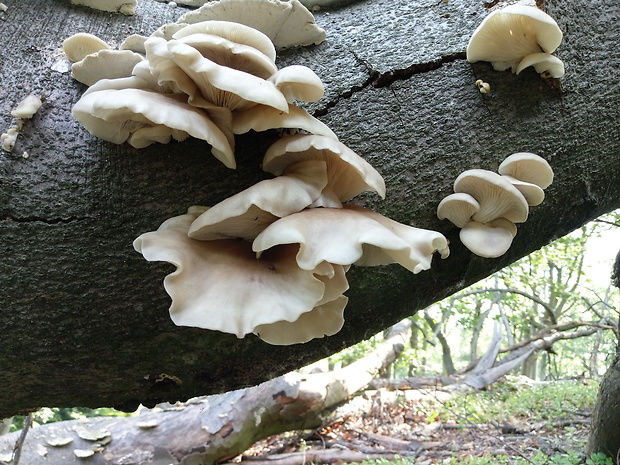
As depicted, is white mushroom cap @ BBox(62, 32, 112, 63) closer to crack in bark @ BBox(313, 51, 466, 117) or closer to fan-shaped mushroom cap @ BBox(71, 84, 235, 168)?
fan-shaped mushroom cap @ BBox(71, 84, 235, 168)

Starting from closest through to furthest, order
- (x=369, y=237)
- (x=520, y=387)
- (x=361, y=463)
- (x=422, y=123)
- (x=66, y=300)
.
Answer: (x=369, y=237), (x=66, y=300), (x=422, y=123), (x=361, y=463), (x=520, y=387)

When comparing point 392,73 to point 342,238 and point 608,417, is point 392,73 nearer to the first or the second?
point 342,238

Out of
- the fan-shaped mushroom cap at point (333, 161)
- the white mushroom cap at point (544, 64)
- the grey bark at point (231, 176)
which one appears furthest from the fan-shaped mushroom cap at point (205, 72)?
the white mushroom cap at point (544, 64)

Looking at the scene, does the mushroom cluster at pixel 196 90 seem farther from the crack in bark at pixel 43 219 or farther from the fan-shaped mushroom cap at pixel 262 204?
the crack in bark at pixel 43 219

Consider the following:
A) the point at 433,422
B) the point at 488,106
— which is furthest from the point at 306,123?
the point at 433,422

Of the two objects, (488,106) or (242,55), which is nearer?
(242,55)

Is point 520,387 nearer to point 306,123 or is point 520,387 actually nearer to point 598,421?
point 598,421
